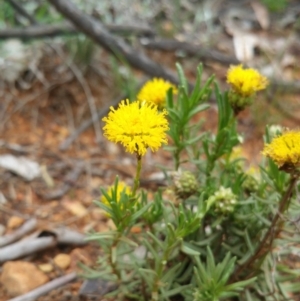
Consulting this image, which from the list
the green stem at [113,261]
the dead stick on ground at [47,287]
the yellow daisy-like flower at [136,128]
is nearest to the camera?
the yellow daisy-like flower at [136,128]

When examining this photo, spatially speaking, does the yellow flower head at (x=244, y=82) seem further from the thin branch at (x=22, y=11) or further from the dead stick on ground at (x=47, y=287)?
the thin branch at (x=22, y=11)

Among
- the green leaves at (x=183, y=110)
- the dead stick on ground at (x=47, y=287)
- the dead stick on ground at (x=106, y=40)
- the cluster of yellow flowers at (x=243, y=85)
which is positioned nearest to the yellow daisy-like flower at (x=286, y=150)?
the cluster of yellow flowers at (x=243, y=85)

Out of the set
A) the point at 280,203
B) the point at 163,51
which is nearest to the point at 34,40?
the point at 163,51

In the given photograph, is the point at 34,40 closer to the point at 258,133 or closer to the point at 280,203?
the point at 258,133

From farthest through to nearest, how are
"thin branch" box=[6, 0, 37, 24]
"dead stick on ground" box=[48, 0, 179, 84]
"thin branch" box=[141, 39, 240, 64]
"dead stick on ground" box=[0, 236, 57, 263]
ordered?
"thin branch" box=[141, 39, 240, 64]
"thin branch" box=[6, 0, 37, 24]
"dead stick on ground" box=[48, 0, 179, 84]
"dead stick on ground" box=[0, 236, 57, 263]

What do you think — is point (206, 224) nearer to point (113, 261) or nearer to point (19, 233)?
point (113, 261)

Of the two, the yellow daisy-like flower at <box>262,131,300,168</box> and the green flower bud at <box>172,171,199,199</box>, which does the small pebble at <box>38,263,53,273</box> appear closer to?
the green flower bud at <box>172,171,199,199</box>

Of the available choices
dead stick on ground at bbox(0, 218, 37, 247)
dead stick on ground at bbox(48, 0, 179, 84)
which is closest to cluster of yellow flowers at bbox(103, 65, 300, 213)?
dead stick on ground at bbox(0, 218, 37, 247)
